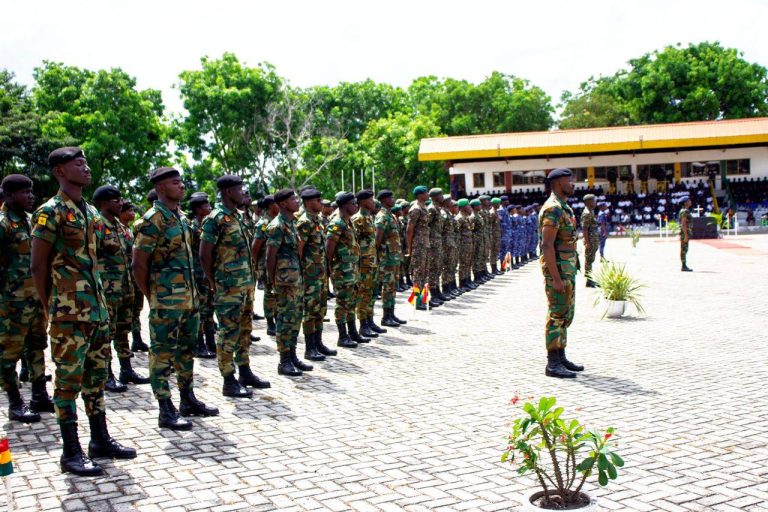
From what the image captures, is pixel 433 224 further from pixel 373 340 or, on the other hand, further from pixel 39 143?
pixel 39 143

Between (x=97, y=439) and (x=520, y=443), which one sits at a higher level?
(x=520, y=443)

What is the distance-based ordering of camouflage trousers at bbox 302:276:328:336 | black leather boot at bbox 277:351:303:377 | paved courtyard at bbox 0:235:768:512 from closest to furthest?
paved courtyard at bbox 0:235:768:512
black leather boot at bbox 277:351:303:377
camouflage trousers at bbox 302:276:328:336

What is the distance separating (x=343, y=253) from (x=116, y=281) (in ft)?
9.52

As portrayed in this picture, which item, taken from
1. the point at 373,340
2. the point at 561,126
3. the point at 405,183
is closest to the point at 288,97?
the point at 405,183

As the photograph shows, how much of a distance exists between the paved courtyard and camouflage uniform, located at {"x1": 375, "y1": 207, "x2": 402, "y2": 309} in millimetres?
981

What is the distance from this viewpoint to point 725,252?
22.2 metres

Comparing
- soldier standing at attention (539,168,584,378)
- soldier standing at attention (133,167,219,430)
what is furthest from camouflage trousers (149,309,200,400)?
soldier standing at attention (539,168,584,378)

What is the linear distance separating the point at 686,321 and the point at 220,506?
8.14 m

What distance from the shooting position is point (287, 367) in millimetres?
7426

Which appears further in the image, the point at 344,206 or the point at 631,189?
the point at 631,189

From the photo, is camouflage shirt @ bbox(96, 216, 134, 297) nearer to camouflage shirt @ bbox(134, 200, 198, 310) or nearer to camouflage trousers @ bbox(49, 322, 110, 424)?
camouflage shirt @ bbox(134, 200, 198, 310)

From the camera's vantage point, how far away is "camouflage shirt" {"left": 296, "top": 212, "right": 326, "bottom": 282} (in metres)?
7.94

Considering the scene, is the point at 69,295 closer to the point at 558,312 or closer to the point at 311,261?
the point at 311,261

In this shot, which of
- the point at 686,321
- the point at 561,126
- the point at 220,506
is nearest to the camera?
the point at 220,506
